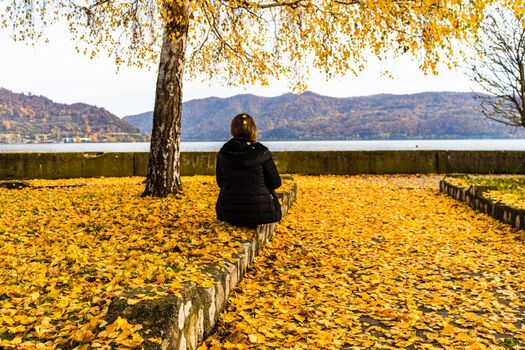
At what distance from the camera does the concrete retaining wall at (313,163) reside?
16.2m

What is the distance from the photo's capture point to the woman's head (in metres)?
5.24

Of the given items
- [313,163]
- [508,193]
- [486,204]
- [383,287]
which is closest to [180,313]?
[383,287]

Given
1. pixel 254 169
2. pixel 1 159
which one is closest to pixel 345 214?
pixel 254 169

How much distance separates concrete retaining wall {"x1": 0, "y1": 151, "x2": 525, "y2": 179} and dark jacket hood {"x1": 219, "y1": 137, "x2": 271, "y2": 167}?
1178cm

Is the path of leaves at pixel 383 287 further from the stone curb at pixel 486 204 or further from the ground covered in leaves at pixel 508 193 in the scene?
the ground covered in leaves at pixel 508 193

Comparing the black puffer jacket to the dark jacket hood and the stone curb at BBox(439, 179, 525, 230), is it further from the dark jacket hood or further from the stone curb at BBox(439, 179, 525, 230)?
the stone curb at BBox(439, 179, 525, 230)

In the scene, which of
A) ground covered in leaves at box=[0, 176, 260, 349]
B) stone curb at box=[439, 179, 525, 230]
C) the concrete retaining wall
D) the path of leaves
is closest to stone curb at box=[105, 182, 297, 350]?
ground covered in leaves at box=[0, 176, 260, 349]

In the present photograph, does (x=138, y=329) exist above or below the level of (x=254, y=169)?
below

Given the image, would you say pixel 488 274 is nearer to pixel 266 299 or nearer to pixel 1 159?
pixel 266 299

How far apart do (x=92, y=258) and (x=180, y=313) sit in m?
2.02

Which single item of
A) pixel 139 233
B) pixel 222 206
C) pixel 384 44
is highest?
pixel 384 44

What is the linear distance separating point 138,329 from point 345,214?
6.92 m

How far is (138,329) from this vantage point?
2686 millimetres

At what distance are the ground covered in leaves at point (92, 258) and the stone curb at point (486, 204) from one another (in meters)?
4.75
